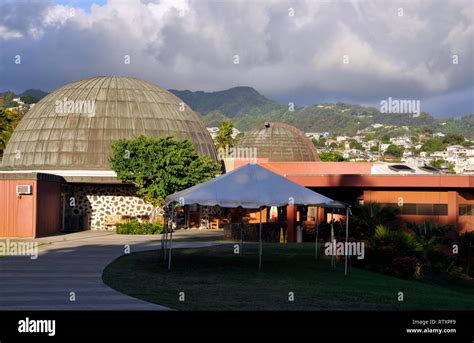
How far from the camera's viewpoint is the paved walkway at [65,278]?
55.5ft

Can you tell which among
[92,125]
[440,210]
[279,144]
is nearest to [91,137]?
[92,125]

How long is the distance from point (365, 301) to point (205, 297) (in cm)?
395

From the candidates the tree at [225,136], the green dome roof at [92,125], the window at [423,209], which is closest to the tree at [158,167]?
the green dome roof at [92,125]

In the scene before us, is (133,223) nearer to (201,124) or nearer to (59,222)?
(59,222)

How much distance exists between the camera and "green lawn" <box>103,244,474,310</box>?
18.1m

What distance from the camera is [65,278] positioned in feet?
70.6

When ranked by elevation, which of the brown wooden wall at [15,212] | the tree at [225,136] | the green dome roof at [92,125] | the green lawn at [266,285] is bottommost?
the green lawn at [266,285]

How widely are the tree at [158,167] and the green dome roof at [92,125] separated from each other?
16.2ft

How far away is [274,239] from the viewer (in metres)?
40.5

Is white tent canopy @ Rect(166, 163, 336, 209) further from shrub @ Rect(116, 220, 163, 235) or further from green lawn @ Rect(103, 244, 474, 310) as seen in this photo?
shrub @ Rect(116, 220, 163, 235)

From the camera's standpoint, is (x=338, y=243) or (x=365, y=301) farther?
(x=338, y=243)

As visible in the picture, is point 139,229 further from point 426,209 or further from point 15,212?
point 426,209

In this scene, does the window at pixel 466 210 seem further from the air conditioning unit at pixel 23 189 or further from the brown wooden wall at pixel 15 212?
the air conditioning unit at pixel 23 189
